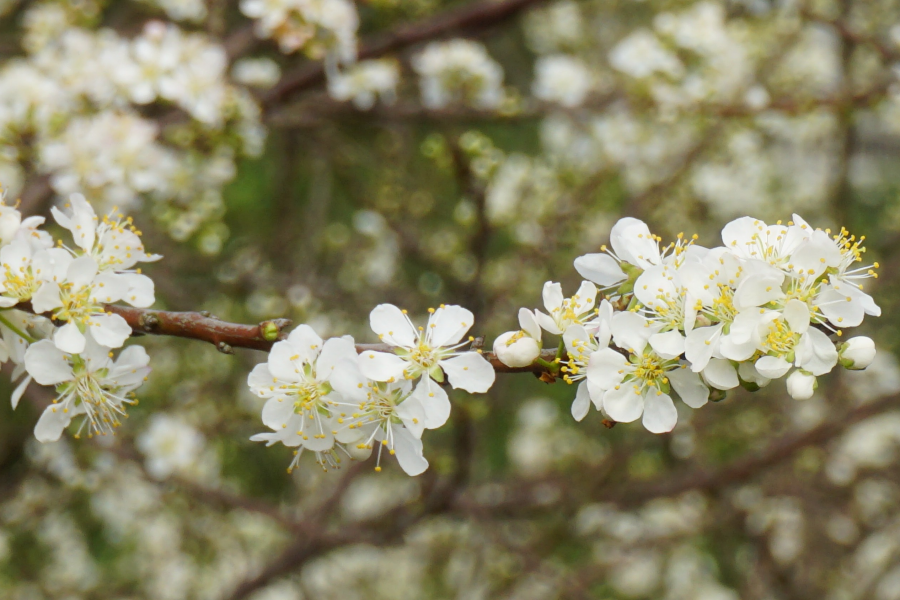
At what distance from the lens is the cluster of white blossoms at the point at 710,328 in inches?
41.4

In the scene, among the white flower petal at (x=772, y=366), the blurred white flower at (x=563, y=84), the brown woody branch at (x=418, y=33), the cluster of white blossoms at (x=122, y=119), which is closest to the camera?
the white flower petal at (x=772, y=366)

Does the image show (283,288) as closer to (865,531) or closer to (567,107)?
(567,107)

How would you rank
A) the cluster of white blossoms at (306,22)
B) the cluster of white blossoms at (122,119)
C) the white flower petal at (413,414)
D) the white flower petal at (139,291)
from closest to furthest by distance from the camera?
the white flower petal at (413,414) → the white flower petal at (139,291) → the cluster of white blossoms at (122,119) → the cluster of white blossoms at (306,22)

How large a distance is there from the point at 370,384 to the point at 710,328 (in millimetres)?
482

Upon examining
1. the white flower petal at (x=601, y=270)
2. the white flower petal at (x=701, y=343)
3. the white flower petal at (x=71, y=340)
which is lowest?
the white flower petal at (x=71, y=340)

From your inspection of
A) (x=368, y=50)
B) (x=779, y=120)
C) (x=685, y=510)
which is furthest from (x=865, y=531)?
(x=368, y=50)

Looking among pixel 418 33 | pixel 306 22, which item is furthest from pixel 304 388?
pixel 418 33

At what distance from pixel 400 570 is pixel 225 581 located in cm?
106

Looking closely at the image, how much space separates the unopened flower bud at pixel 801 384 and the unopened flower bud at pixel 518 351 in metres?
0.35

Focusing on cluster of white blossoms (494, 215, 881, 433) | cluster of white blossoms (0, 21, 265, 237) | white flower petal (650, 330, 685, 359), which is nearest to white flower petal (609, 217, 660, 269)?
cluster of white blossoms (494, 215, 881, 433)

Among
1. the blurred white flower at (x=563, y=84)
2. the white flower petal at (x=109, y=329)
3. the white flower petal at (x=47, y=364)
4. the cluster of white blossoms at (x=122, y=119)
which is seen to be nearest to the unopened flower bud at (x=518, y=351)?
the white flower petal at (x=109, y=329)

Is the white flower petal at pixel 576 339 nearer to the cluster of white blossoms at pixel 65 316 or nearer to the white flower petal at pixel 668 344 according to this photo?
the white flower petal at pixel 668 344

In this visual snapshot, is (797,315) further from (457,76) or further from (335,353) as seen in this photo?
(457,76)

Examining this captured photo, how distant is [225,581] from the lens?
4.58 metres
